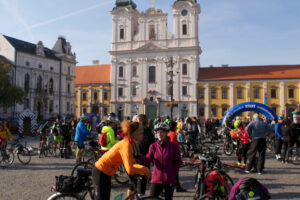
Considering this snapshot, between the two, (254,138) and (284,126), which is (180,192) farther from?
(284,126)

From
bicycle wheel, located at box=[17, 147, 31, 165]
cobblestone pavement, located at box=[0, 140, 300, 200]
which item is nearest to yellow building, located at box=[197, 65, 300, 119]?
cobblestone pavement, located at box=[0, 140, 300, 200]

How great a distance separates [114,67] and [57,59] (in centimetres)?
953

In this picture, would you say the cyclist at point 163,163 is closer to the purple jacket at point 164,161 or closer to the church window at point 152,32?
the purple jacket at point 164,161

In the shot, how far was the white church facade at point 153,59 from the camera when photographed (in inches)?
1965

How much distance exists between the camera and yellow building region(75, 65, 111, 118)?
2179 inches

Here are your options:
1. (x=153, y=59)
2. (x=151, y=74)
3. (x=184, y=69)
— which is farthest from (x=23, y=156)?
(x=153, y=59)

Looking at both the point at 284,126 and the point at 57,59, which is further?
the point at 57,59

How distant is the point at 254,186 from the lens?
3.88 m

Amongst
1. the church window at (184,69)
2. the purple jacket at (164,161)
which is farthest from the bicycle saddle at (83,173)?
the church window at (184,69)

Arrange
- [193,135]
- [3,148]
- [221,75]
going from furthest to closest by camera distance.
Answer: [221,75] → [193,135] → [3,148]

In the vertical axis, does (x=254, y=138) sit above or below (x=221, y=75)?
below

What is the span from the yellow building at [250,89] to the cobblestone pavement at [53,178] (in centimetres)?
3742

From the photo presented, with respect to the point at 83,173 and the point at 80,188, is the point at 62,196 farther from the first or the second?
the point at 83,173

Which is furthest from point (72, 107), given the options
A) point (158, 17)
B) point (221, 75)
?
point (221, 75)
